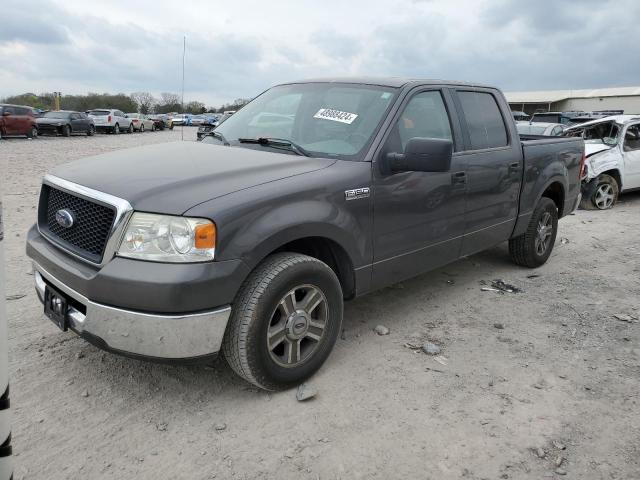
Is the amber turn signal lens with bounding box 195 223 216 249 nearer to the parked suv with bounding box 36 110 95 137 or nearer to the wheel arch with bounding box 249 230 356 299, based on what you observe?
the wheel arch with bounding box 249 230 356 299

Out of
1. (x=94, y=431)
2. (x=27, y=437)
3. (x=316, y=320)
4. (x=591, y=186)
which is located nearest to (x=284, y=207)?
(x=316, y=320)

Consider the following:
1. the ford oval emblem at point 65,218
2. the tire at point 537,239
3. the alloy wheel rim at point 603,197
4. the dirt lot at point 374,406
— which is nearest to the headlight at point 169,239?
the ford oval emblem at point 65,218

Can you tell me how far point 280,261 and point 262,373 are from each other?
24.4 inches

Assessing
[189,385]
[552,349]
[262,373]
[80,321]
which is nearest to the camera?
[80,321]

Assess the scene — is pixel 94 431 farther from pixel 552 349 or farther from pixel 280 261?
pixel 552 349

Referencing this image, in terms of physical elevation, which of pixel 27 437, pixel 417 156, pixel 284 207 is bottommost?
pixel 27 437

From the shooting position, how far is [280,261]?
9.41 ft

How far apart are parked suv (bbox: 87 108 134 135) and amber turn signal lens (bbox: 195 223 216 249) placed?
31.2 m

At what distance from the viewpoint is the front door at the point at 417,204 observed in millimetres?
3451

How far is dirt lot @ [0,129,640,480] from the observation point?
2.48 meters

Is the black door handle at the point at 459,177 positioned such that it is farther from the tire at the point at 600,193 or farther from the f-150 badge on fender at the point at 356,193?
the tire at the point at 600,193

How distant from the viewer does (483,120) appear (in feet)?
14.9

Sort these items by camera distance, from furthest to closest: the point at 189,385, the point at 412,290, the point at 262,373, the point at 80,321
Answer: the point at 412,290, the point at 189,385, the point at 262,373, the point at 80,321

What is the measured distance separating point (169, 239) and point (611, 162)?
9237 mm
